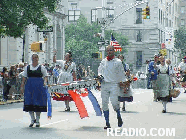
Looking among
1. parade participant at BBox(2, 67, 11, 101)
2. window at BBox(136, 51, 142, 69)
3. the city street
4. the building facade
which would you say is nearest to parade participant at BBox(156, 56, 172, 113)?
A: the city street

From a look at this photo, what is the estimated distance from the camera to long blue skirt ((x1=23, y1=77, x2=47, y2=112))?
44.5 ft

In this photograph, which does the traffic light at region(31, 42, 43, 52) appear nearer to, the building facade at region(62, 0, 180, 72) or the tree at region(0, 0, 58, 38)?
the tree at region(0, 0, 58, 38)

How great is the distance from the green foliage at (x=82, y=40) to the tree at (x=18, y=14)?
3851 cm

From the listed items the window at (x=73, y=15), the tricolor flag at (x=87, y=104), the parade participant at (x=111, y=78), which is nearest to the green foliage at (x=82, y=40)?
the window at (x=73, y=15)

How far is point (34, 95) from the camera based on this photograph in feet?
44.6

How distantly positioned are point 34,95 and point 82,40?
53.5 m

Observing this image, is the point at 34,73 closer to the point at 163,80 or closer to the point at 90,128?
the point at 90,128

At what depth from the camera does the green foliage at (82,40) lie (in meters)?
66.1

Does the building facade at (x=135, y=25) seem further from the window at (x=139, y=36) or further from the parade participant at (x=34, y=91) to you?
the parade participant at (x=34, y=91)

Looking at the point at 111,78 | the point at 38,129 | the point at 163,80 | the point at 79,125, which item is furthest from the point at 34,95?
the point at 163,80

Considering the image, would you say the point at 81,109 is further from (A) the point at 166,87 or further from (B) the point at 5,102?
(B) the point at 5,102

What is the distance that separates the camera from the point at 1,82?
2492 cm

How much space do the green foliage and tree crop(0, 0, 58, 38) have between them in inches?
1516

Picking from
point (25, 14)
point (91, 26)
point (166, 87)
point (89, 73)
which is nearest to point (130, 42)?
point (91, 26)
